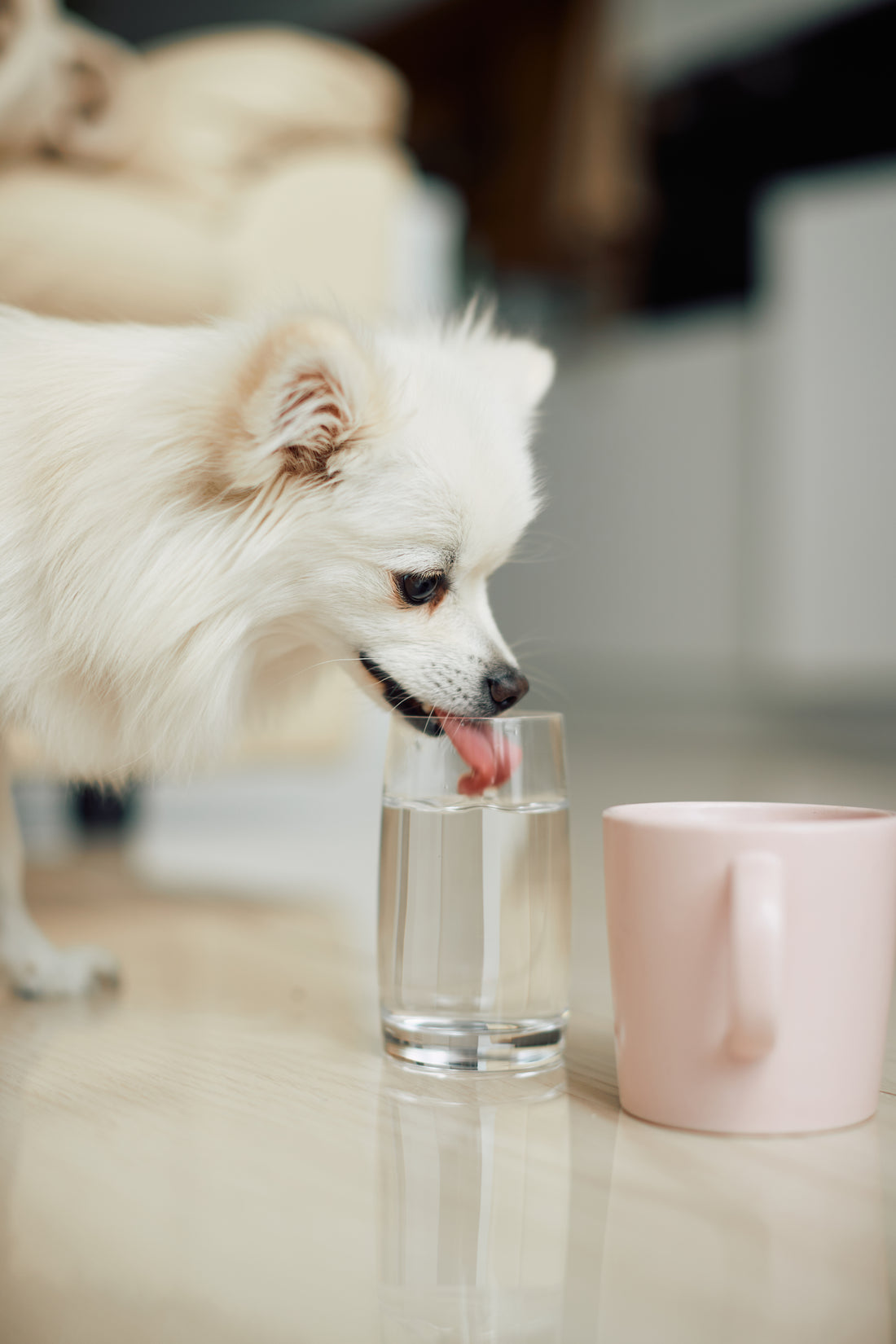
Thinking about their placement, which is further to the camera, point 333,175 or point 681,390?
point 681,390

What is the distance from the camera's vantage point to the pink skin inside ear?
78 centimetres

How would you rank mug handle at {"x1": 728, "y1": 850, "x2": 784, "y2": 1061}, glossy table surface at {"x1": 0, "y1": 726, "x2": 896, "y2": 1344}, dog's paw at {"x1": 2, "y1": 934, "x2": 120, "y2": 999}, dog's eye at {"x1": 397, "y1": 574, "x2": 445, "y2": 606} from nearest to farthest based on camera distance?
glossy table surface at {"x1": 0, "y1": 726, "x2": 896, "y2": 1344} < mug handle at {"x1": 728, "y1": 850, "x2": 784, "y2": 1061} < dog's eye at {"x1": 397, "y1": 574, "x2": 445, "y2": 606} < dog's paw at {"x1": 2, "y1": 934, "x2": 120, "y2": 999}

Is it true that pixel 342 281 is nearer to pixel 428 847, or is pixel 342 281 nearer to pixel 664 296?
pixel 428 847

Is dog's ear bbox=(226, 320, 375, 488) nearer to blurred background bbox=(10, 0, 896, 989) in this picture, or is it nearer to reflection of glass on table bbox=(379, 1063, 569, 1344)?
reflection of glass on table bbox=(379, 1063, 569, 1344)

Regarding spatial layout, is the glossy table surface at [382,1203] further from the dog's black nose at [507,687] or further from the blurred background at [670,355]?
the blurred background at [670,355]

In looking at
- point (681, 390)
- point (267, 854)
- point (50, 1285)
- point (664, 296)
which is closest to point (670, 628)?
point (681, 390)

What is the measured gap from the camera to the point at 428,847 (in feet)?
2.58

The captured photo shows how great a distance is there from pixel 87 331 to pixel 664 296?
167 inches

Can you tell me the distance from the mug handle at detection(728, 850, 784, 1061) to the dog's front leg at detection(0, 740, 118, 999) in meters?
0.62

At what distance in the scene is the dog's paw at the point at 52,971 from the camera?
3.39 feet

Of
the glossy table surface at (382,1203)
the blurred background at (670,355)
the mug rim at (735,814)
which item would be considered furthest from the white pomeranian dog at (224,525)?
the blurred background at (670,355)

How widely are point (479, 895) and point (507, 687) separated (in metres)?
0.20

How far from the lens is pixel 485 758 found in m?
0.78

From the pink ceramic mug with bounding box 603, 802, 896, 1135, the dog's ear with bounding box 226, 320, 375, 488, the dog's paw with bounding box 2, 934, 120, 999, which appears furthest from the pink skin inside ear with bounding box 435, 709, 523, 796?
the dog's paw with bounding box 2, 934, 120, 999
